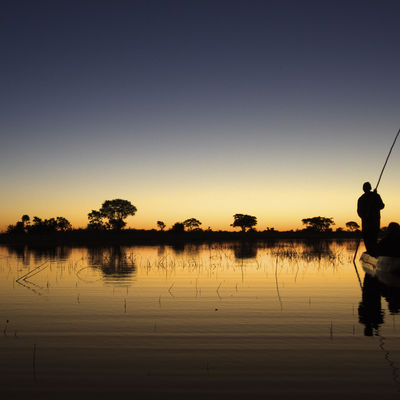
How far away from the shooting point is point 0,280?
16766 millimetres

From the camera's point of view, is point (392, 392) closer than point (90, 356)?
Yes

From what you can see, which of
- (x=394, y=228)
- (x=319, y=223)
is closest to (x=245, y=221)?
(x=319, y=223)

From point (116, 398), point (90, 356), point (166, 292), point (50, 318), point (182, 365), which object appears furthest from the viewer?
point (166, 292)

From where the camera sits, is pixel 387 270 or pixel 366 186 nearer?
pixel 387 270

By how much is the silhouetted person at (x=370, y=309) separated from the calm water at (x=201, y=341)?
0.02 metres

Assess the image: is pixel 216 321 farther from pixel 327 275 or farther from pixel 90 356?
pixel 327 275

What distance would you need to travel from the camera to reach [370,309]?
10.0 meters

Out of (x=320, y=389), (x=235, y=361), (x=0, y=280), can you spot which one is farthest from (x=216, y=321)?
(x=0, y=280)

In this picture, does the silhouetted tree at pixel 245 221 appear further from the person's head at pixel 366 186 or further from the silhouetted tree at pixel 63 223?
the person's head at pixel 366 186

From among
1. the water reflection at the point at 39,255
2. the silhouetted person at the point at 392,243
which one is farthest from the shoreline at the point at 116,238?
the silhouetted person at the point at 392,243

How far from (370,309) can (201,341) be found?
15.9 ft

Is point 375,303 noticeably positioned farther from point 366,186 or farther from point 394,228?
point 366,186

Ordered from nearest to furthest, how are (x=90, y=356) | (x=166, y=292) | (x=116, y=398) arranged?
(x=116, y=398) → (x=90, y=356) → (x=166, y=292)

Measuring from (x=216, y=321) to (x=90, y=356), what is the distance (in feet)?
10.6
